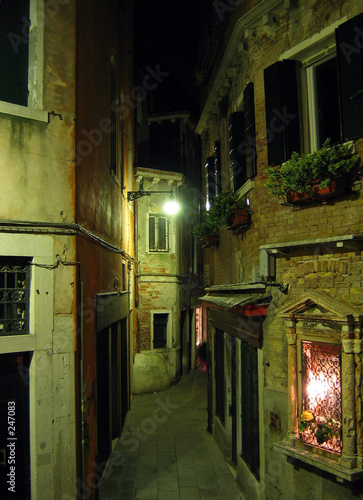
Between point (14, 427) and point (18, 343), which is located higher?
point (18, 343)

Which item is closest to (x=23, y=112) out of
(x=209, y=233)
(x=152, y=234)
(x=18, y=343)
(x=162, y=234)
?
(x=18, y=343)

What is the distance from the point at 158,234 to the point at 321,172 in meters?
10.9

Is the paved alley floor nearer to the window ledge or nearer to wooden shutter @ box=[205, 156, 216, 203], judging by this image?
the window ledge

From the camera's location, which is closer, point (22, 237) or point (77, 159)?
point (22, 237)

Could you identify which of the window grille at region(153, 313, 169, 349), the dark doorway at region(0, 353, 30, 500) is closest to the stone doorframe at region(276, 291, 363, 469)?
the dark doorway at region(0, 353, 30, 500)

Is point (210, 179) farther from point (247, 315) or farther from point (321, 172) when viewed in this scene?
point (321, 172)

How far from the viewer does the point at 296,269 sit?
576cm

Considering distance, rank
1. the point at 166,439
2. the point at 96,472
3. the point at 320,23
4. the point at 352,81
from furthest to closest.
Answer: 1. the point at 166,439
2. the point at 96,472
3. the point at 320,23
4. the point at 352,81

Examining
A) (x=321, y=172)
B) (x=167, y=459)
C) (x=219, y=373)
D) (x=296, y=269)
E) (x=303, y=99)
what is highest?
(x=303, y=99)

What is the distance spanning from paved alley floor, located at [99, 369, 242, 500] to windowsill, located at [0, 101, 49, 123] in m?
6.48

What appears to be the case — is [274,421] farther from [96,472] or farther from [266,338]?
[96,472]

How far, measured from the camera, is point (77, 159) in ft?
18.7

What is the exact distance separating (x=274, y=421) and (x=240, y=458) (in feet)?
6.81

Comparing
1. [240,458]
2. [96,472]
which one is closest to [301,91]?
[240,458]
